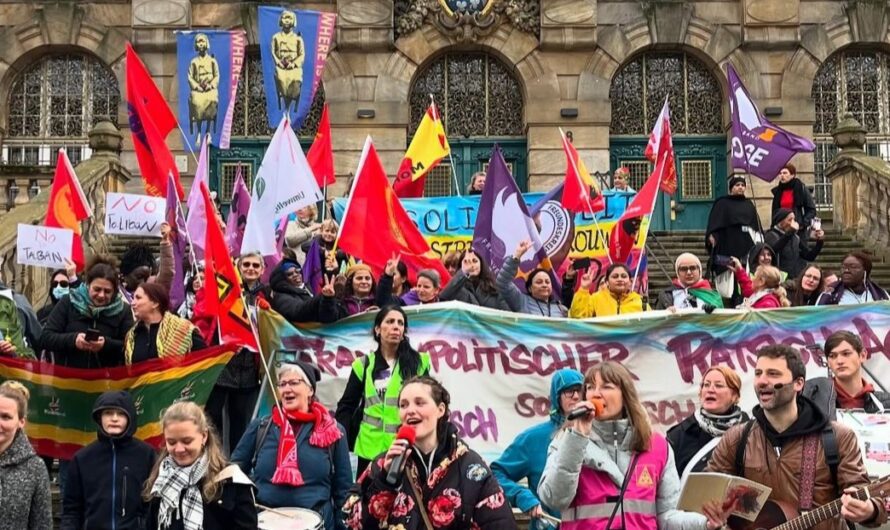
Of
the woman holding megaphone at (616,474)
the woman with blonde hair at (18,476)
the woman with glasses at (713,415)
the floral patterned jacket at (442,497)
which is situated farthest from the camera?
the woman with glasses at (713,415)

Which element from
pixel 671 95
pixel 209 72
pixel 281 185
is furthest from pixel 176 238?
pixel 671 95

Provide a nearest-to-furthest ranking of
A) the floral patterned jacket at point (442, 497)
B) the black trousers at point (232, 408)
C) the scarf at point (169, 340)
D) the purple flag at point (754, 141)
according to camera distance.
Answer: the floral patterned jacket at point (442, 497)
the scarf at point (169, 340)
the black trousers at point (232, 408)
the purple flag at point (754, 141)

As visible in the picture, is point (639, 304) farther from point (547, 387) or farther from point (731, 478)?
point (731, 478)

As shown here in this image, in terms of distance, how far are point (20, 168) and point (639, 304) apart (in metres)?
10.8

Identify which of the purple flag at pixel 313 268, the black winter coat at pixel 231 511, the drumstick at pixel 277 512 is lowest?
the drumstick at pixel 277 512

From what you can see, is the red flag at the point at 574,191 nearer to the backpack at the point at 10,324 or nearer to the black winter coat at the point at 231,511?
the backpack at the point at 10,324

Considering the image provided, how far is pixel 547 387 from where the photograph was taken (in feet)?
35.7

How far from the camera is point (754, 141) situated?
56.9ft

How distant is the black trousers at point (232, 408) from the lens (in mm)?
10477

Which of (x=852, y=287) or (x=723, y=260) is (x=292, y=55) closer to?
(x=723, y=260)

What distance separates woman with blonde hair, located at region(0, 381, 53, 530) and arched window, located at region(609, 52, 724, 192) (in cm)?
1728

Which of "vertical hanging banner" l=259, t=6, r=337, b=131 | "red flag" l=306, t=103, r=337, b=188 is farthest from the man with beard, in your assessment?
"vertical hanging banner" l=259, t=6, r=337, b=131

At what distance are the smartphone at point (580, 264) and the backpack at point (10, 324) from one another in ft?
20.8

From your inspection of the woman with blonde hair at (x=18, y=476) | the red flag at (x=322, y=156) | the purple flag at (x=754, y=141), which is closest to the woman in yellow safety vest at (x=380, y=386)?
the woman with blonde hair at (x=18, y=476)
